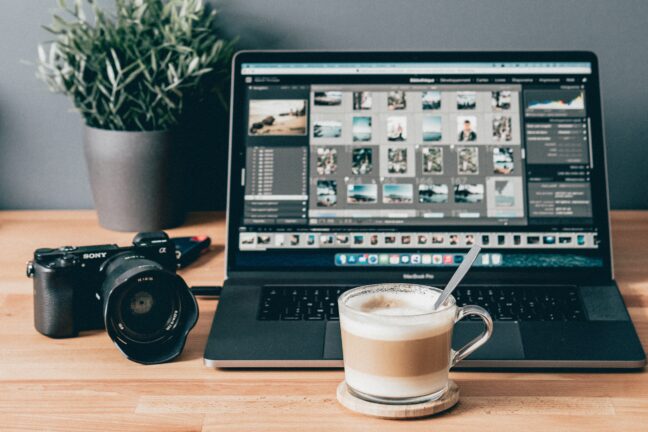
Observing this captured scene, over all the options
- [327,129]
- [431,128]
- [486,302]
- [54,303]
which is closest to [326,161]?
[327,129]

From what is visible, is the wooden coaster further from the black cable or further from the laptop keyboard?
the black cable

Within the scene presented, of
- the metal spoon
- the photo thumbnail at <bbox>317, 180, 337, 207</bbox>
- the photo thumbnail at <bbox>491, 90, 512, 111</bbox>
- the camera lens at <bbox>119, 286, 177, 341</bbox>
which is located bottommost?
the camera lens at <bbox>119, 286, 177, 341</bbox>

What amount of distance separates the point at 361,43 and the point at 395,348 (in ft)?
2.43

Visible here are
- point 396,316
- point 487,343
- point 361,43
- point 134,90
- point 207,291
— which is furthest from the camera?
point 361,43

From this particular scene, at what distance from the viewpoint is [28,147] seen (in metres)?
1.45

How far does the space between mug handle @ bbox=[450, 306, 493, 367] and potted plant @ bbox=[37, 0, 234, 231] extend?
61 cm

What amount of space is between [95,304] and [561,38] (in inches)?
33.3

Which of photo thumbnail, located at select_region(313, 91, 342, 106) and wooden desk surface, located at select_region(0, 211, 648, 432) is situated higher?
photo thumbnail, located at select_region(313, 91, 342, 106)

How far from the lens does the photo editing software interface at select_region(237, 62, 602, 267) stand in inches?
42.6

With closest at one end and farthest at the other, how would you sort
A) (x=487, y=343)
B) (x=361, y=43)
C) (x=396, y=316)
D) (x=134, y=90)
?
(x=396, y=316), (x=487, y=343), (x=134, y=90), (x=361, y=43)

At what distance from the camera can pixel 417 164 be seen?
1106mm

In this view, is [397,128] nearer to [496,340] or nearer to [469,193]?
[469,193]

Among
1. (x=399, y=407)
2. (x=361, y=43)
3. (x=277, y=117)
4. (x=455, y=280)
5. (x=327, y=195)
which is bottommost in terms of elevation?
(x=399, y=407)

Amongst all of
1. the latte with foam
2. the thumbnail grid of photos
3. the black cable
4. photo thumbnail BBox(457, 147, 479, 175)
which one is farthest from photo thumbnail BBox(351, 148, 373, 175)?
the latte with foam
